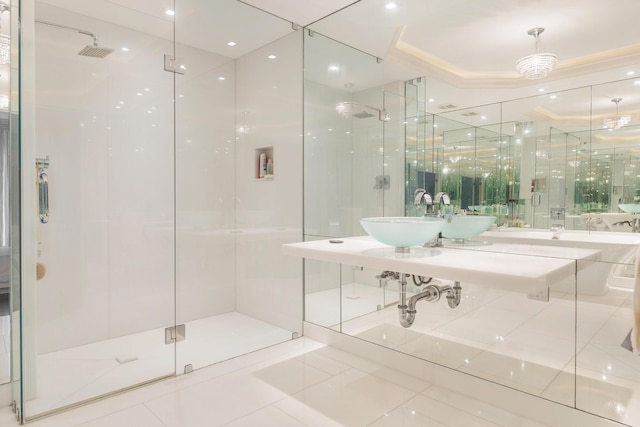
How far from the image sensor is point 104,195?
9.48 feet

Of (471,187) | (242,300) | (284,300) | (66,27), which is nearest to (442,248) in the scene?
(471,187)

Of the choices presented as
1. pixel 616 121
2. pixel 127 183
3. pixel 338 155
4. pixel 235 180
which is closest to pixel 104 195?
pixel 127 183

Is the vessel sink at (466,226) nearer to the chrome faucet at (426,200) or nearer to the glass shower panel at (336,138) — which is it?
the chrome faucet at (426,200)

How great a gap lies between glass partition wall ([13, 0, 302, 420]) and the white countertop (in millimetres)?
915

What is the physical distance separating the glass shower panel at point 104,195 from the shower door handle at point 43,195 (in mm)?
12

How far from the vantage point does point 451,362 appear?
230cm

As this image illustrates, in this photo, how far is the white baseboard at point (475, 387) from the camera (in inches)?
73.2

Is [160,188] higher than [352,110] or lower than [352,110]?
lower

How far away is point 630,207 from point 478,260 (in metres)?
0.73

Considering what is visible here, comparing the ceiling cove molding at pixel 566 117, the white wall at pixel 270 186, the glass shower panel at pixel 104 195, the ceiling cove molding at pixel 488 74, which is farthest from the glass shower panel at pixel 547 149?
the glass shower panel at pixel 104 195

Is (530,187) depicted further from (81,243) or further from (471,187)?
(81,243)

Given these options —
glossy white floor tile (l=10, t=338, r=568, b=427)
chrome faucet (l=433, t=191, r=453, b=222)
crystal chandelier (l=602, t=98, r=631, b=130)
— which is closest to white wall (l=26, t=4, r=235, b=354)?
glossy white floor tile (l=10, t=338, r=568, b=427)

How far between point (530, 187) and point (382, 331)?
4.59 feet

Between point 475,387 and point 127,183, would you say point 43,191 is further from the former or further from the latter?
point 475,387
